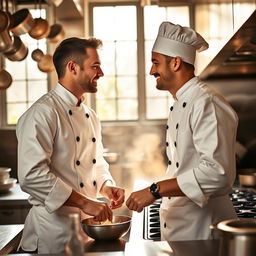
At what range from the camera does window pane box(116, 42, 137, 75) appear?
581cm

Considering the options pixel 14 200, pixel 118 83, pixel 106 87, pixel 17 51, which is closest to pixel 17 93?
pixel 106 87

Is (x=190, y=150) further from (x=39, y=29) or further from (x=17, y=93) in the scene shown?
(x=17, y=93)

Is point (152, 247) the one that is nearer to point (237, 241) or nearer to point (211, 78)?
point (237, 241)

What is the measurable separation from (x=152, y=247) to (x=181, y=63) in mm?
859

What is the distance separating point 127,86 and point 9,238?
379 centimetres

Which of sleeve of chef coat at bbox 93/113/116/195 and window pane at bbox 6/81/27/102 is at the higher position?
window pane at bbox 6/81/27/102

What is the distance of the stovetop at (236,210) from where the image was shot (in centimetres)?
233

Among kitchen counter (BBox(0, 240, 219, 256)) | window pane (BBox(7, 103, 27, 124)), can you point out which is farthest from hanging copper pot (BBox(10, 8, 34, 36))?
kitchen counter (BBox(0, 240, 219, 256))

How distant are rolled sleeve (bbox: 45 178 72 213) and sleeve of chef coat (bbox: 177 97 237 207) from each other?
18.3 inches

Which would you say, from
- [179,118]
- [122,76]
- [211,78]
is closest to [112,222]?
[179,118]

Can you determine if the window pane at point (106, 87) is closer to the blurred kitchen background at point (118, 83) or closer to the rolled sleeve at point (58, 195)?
the blurred kitchen background at point (118, 83)

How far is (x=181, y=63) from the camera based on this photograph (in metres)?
2.21

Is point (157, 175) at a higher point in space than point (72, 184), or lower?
lower

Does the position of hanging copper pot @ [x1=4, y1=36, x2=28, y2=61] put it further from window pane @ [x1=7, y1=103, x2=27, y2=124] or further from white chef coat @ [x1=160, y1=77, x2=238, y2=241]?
white chef coat @ [x1=160, y1=77, x2=238, y2=241]
